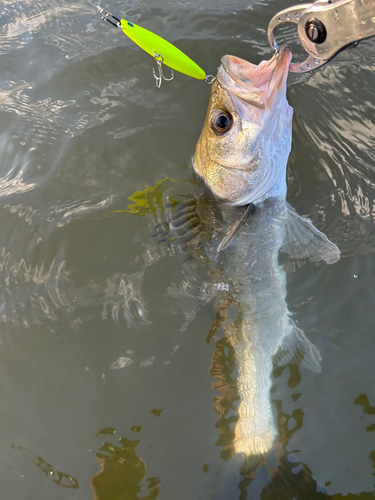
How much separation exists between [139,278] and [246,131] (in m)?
1.39

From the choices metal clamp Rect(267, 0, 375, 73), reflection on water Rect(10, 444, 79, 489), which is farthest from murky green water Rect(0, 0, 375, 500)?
metal clamp Rect(267, 0, 375, 73)

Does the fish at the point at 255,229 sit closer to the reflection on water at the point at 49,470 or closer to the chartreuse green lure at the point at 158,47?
the chartreuse green lure at the point at 158,47

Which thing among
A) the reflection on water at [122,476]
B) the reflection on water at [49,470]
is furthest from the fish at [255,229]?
the reflection on water at [49,470]

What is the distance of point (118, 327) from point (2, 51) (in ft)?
9.86

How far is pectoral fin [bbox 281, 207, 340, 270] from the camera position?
2.48 metres

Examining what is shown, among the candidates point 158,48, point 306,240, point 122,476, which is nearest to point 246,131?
point 158,48

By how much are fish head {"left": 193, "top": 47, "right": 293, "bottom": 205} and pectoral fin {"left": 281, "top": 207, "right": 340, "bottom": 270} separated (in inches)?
10.4

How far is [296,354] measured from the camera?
265cm

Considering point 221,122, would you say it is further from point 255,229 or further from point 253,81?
point 255,229

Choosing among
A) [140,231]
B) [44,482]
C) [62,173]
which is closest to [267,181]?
[140,231]

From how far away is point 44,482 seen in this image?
8.65 feet

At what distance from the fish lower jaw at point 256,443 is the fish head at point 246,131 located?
4.93 feet

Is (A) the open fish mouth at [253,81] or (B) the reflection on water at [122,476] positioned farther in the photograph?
(B) the reflection on water at [122,476]

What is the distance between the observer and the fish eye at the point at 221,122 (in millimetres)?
2205
